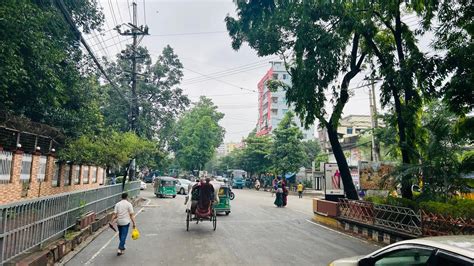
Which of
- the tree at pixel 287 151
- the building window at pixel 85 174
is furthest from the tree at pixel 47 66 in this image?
the tree at pixel 287 151

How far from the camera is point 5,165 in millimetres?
14266

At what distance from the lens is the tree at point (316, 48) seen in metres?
12.1

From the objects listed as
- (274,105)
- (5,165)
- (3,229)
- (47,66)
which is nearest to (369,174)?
(47,66)

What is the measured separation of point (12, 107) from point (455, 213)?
17498 millimetres

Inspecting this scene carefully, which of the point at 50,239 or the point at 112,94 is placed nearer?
the point at 50,239

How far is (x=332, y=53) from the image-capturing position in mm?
12305

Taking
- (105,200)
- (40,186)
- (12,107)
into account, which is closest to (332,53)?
(105,200)

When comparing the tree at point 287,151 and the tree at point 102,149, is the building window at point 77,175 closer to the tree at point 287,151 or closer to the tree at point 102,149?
the tree at point 102,149

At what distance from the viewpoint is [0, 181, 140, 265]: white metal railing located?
5621mm

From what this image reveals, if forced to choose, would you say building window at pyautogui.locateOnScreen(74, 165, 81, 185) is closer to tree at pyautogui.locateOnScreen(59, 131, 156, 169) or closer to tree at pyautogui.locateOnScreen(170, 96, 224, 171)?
tree at pyautogui.locateOnScreen(59, 131, 156, 169)

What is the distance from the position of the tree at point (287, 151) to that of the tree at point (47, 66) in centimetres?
2561

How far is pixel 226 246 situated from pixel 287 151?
111 feet

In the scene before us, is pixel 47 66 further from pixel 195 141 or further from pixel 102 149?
pixel 195 141

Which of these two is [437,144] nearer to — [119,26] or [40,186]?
[40,186]
